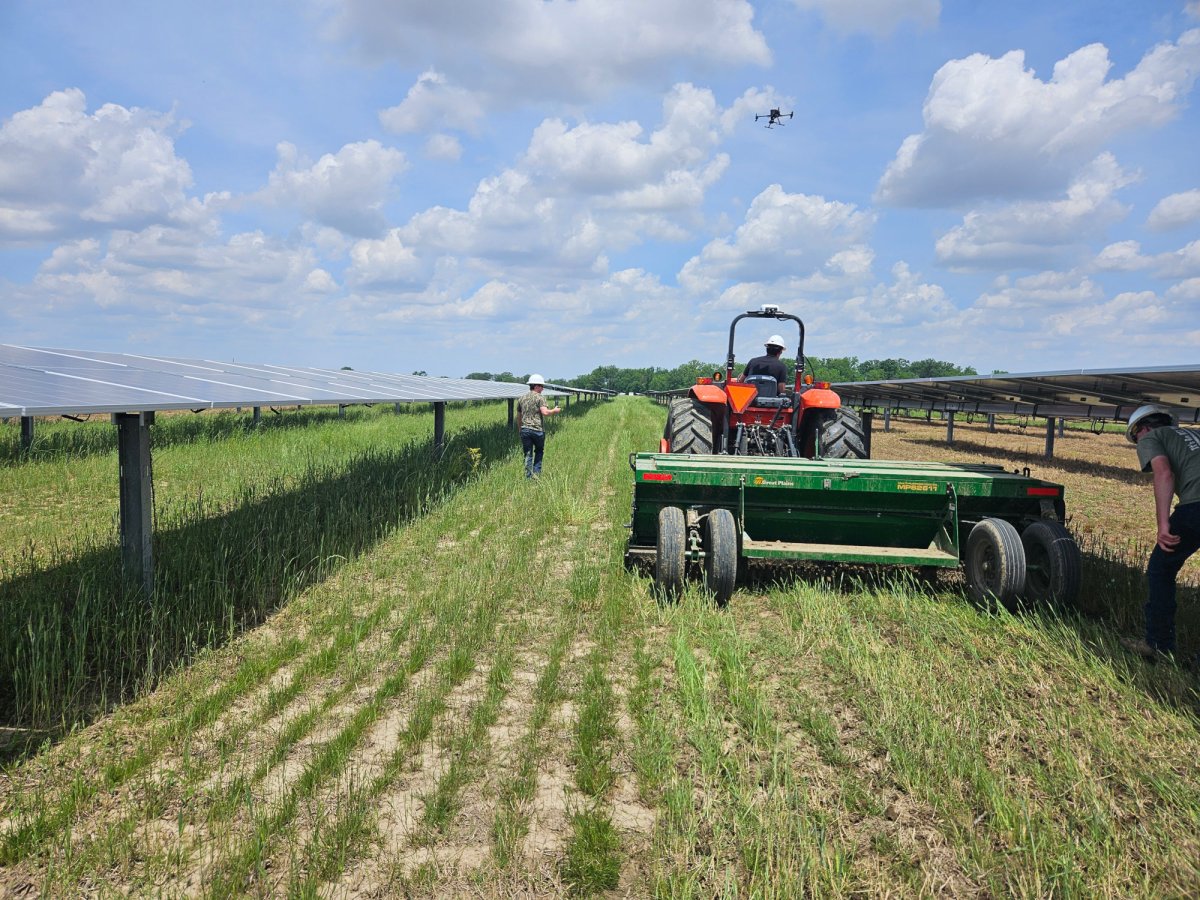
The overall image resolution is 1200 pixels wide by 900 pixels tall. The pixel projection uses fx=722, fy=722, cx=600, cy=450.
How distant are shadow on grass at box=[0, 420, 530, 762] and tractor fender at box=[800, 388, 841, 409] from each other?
434 centimetres

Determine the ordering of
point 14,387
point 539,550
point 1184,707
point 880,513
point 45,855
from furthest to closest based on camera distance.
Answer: point 539,550
point 880,513
point 14,387
point 1184,707
point 45,855

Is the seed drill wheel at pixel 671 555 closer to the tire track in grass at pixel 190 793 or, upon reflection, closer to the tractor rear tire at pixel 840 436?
the tire track in grass at pixel 190 793

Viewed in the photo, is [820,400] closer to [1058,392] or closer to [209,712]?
[209,712]

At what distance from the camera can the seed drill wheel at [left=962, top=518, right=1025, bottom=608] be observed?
4.63 meters

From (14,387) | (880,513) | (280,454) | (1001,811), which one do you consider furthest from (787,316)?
(280,454)

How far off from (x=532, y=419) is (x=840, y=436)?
15.8 feet

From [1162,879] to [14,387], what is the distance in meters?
5.93

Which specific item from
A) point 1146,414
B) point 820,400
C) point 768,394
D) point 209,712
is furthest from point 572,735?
point 768,394

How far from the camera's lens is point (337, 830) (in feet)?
8.36

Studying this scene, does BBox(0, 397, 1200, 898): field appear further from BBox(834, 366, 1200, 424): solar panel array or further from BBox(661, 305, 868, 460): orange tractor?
BBox(834, 366, 1200, 424): solar panel array

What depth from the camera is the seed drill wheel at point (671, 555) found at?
492 cm

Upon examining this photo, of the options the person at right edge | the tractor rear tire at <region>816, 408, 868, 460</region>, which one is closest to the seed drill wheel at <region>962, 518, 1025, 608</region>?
the person at right edge

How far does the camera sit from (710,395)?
7.29 meters

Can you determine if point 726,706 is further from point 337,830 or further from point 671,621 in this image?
point 337,830
